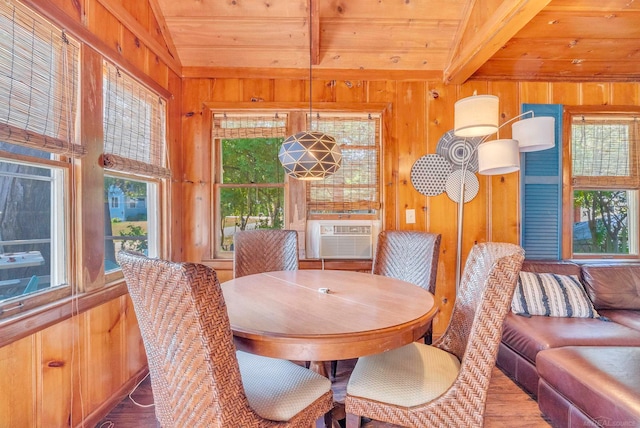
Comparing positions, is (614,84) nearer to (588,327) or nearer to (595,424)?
(588,327)

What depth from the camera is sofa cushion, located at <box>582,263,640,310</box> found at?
7.79ft

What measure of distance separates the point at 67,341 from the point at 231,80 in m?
2.35

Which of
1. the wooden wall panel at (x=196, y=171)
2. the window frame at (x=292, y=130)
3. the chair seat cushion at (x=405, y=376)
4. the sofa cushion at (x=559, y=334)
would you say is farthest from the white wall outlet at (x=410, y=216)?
the wooden wall panel at (x=196, y=171)

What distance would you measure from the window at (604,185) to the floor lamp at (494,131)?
3.24 feet

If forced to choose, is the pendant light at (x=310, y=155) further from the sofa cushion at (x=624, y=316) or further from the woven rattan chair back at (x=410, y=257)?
the sofa cushion at (x=624, y=316)

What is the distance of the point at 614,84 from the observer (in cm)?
290

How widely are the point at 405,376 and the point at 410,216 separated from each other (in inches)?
69.4

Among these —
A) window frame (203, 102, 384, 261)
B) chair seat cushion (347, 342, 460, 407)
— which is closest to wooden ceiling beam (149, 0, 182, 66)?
window frame (203, 102, 384, 261)


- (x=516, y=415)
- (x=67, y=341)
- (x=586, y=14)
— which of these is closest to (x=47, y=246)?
(x=67, y=341)

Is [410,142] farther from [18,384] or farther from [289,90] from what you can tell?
[18,384]

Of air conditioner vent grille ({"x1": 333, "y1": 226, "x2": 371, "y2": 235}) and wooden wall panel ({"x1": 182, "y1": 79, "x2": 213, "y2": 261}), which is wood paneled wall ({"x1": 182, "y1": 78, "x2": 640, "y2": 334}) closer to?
wooden wall panel ({"x1": 182, "y1": 79, "x2": 213, "y2": 261})

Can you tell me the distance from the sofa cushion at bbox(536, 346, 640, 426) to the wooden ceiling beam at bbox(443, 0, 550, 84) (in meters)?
1.95

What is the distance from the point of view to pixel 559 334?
1.87 metres

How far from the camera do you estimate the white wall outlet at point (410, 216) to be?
9.52 ft
